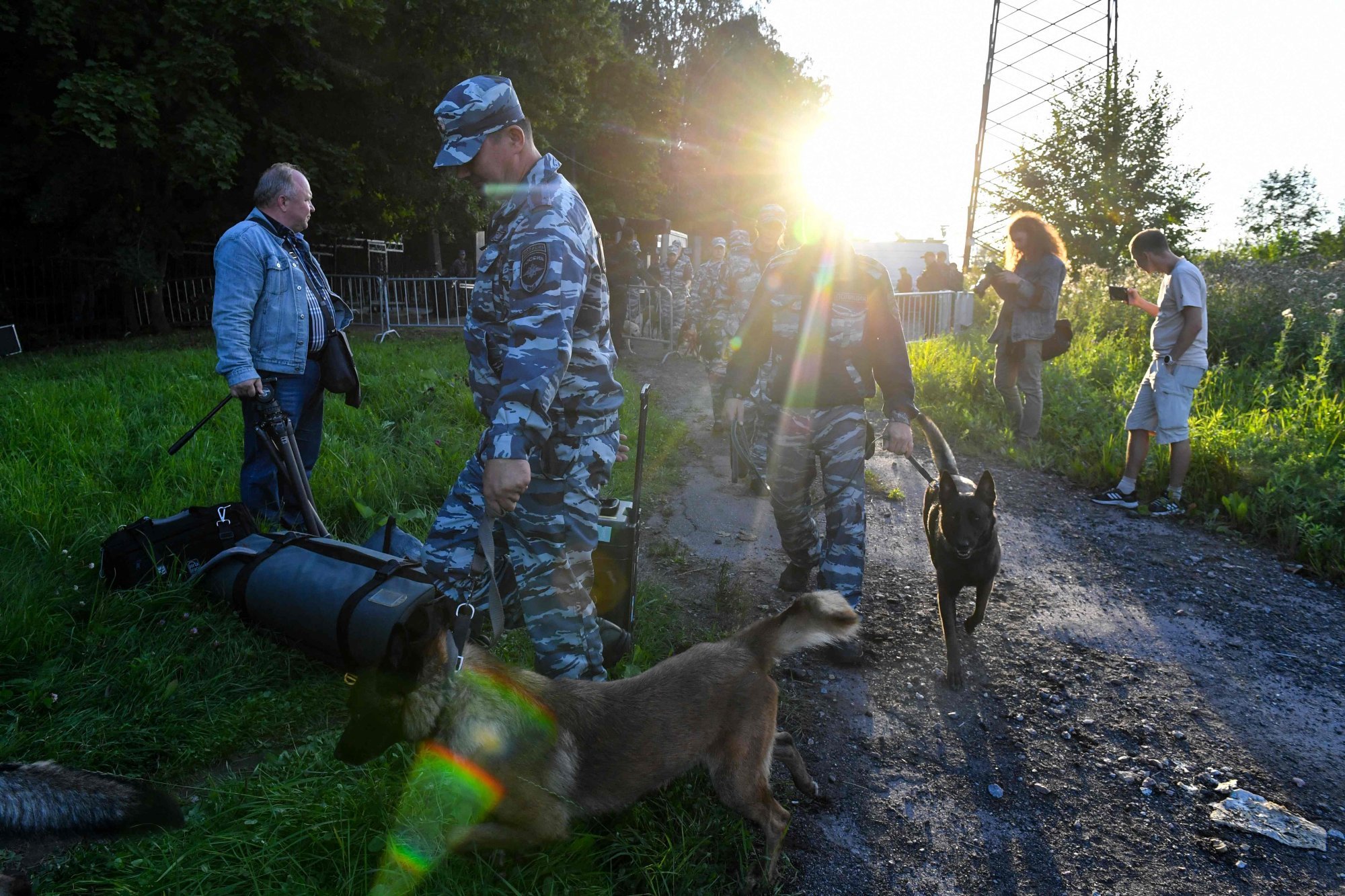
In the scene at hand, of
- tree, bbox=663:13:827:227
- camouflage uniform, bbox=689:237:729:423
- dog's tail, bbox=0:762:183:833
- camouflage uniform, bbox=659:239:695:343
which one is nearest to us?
dog's tail, bbox=0:762:183:833

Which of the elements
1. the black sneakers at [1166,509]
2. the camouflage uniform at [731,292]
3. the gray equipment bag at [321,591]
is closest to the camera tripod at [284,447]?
the gray equipment bag at [321,591]

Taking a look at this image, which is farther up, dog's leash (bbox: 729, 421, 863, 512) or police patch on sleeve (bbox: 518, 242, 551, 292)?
police patch on sleeve (bbox: 518, 242, 551, 292)

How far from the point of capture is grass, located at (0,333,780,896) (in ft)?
7.45

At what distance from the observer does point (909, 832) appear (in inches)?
105

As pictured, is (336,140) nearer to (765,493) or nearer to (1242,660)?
(765,493)

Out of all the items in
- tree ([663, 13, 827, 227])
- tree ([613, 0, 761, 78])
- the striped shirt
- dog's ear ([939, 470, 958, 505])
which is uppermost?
tree ([613, 0, 761, 78])

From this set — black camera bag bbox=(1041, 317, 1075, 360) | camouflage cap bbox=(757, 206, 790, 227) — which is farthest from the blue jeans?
black camera bag bbox=(1041, 317, 1075, 360)

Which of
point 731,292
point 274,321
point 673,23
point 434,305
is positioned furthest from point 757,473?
point 673,23

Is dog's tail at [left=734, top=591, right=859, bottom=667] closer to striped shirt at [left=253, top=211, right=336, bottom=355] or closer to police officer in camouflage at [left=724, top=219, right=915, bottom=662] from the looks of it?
police officer in camouflage at [left=724, top=219, right=915, bottom=662]

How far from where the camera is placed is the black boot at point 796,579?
450 centimetres

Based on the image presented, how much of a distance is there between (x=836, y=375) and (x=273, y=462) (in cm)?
304

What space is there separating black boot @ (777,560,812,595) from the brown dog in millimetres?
1867

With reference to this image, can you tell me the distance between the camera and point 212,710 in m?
3.02

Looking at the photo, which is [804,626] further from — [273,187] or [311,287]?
[273,187]
